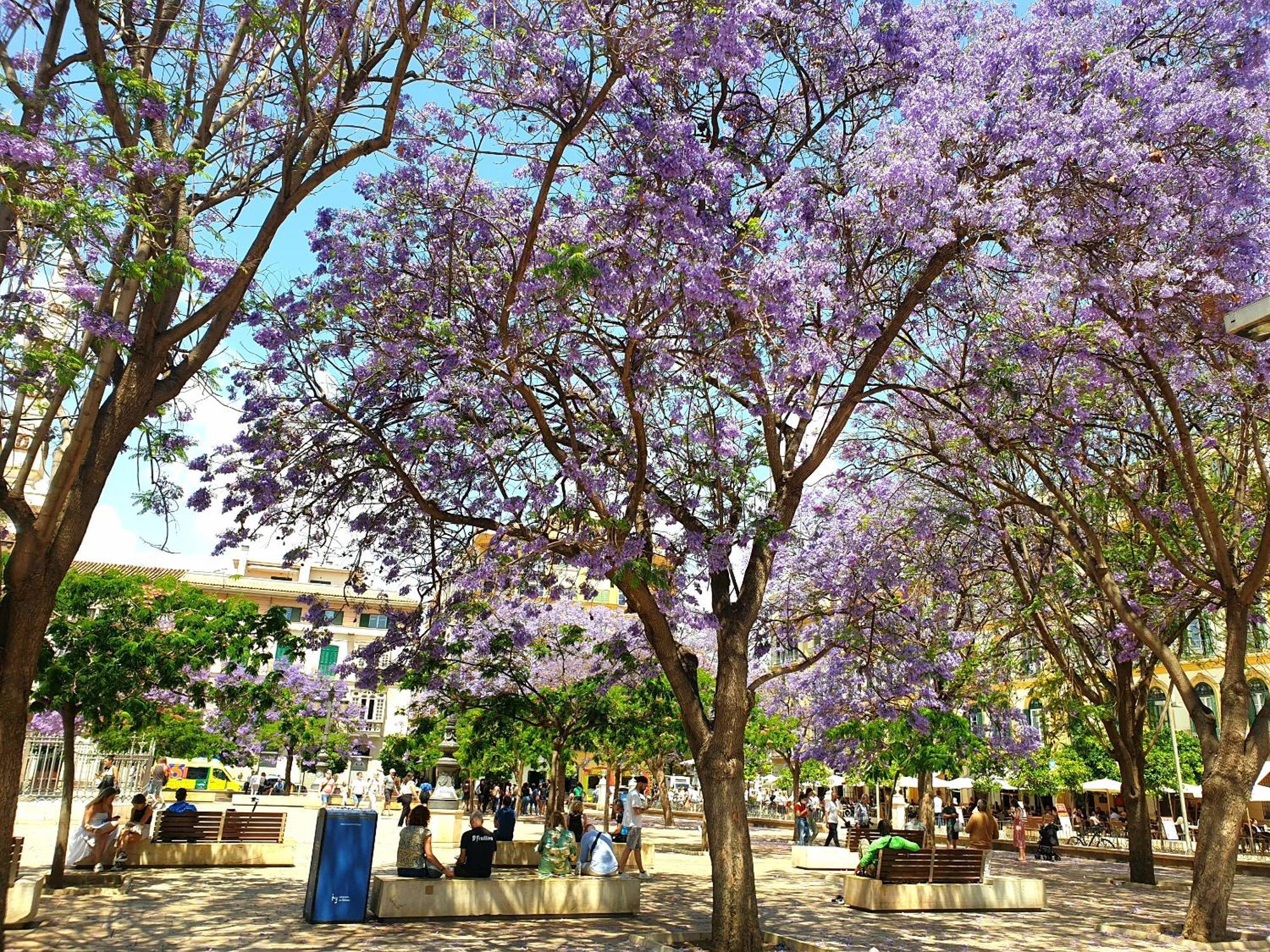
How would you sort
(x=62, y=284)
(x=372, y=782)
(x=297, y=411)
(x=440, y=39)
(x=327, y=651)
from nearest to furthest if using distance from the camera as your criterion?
(x=62, y=284), (x=440, y=39), (x=297, y=411), (x=372, y=782), (x=327, y=651)

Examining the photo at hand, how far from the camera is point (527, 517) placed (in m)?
10.6

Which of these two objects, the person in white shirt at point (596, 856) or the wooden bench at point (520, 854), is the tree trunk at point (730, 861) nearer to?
the person in white shirt at point (596, 856)

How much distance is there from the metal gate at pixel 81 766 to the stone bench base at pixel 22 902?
19079 millimetres

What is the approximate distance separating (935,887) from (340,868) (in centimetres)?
747

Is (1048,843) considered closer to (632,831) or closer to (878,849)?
(878,849)

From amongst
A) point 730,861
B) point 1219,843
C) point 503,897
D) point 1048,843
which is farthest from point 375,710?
point 1219,843

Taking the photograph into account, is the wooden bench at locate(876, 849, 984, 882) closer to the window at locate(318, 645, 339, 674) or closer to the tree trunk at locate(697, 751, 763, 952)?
the tree trunk at locate(697, 751, 763, 952)

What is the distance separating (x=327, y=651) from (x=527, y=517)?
54.8 m

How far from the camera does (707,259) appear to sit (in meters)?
8.09

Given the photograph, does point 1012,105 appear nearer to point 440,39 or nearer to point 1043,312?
point 1043,312

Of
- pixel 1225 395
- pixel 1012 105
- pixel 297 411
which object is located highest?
pixel 1012 105

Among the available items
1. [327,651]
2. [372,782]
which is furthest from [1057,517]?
[327,651]

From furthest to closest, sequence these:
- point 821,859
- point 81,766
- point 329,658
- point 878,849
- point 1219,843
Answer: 1. point 329,658
2. point 81,766
3. point 821,859
4. point 878,849
5. point 1219,843

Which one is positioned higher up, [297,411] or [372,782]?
[297,411]
